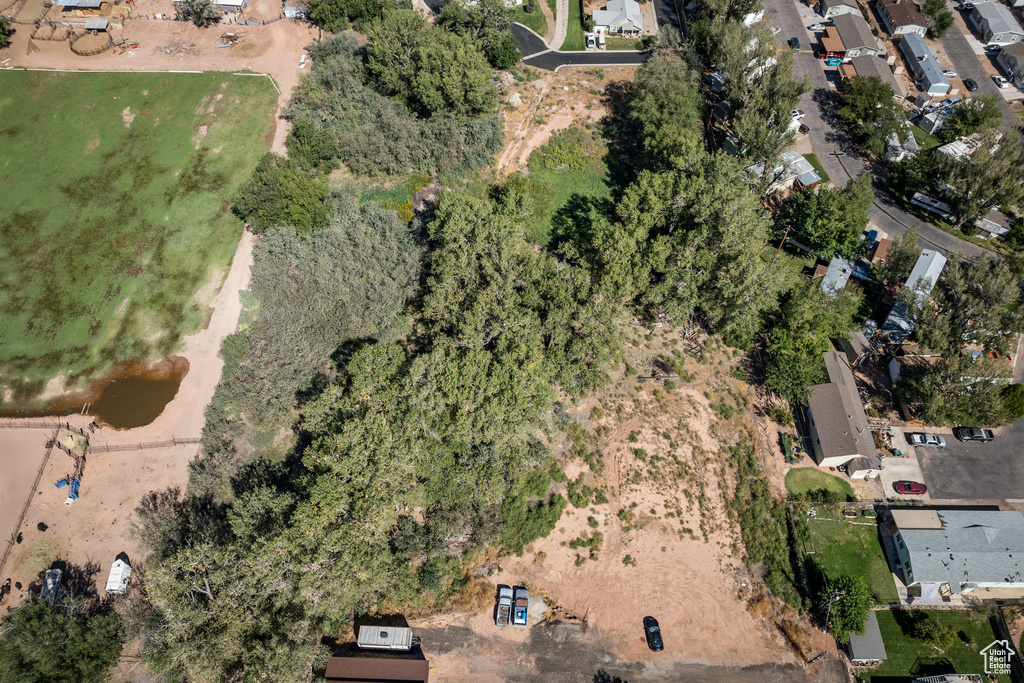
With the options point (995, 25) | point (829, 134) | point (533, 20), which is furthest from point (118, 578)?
point (995, 25)

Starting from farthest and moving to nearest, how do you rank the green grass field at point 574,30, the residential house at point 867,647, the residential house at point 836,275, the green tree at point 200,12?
the green grass field at point 574,30, the green tree at point 200,12, the residential house at point 836,275, the residential house at point 867,647

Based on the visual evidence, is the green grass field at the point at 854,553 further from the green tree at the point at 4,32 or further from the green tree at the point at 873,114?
the green tree at the point at 4,32

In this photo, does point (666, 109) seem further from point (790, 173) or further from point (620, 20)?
point (620, 20)

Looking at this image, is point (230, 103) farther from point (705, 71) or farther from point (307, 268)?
point (705, 71)

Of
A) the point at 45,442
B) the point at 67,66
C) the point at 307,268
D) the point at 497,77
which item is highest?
the point at 497,77

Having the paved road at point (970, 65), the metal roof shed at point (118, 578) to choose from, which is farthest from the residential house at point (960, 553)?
the metal roof shed at point (118, 578)

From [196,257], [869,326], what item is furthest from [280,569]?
[869,326]
